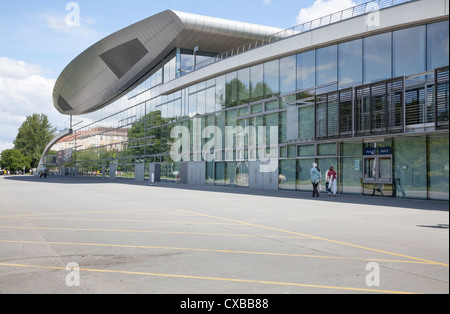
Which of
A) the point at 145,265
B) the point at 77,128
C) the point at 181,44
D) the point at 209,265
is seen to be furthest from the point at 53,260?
the point at 77,128

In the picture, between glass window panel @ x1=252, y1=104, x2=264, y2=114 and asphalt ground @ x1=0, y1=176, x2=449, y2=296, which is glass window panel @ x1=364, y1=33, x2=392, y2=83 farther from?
asphalt ground @ x1=0, y1=176, x2=449, y2=296

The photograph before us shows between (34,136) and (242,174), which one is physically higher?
(34,136)

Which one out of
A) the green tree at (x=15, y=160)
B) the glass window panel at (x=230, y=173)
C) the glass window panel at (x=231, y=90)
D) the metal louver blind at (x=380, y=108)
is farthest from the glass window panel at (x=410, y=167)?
the green tree at (x=15, y=160)

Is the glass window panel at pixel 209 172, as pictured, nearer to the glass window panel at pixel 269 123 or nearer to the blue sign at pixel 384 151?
the glass window panel at pixel 269 123

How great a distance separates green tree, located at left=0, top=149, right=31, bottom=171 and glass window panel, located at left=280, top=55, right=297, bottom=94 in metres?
122

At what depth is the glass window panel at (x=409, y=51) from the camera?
2072 cm

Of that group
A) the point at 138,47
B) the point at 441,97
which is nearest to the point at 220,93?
the point at 138,47

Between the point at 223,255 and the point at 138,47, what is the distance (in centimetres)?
4180

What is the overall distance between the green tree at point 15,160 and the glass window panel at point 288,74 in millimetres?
122489

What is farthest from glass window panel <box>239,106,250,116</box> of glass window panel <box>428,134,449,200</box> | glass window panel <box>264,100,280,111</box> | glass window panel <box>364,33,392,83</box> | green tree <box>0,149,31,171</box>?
green tree <box>0,149,31,171</box>

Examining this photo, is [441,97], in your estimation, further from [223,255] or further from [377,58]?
[223,255]

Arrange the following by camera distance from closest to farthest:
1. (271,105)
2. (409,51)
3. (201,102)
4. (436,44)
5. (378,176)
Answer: (436,44), (409,51), (378,176), (271,105), (201,102)

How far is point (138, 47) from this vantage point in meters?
45.7
